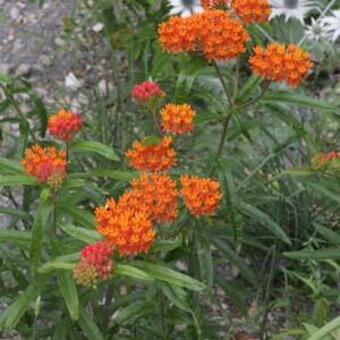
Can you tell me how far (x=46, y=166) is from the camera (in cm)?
206

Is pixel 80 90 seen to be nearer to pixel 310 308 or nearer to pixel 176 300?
pixel 310 308

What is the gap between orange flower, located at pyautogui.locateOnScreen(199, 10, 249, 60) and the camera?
2283mm

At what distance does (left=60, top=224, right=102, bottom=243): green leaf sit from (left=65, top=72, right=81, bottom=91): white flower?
279 centimetres

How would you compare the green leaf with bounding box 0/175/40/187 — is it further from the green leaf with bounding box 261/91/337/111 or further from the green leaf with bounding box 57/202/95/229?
the green leaf with bounding box 261/91/337/111

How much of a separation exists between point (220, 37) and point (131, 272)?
0.71m

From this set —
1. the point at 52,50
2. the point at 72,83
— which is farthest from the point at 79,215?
the point at 52,50

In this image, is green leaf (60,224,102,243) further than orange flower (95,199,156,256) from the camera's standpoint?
Yes

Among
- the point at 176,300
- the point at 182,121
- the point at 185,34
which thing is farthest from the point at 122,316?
the point at 185,34

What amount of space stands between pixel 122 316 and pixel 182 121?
56 centimetres

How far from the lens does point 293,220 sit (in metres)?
3.50

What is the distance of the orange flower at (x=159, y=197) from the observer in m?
2.00

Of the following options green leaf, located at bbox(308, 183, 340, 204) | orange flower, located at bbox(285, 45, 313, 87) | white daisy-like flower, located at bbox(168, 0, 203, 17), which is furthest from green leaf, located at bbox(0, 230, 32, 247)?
white daisy-like flower, located at bbox(168, 0, 203, 17)

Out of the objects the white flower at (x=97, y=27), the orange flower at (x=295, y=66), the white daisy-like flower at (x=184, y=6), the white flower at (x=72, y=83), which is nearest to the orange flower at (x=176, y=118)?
the orange flower at (x=295, y=66)

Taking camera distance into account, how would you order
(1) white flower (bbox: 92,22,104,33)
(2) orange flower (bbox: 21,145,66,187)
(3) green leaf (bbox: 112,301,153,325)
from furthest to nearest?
(1) white flower (bbox: 92,22,104,33) → (3) green leaf (bbox: 112,301,153,325) → (2) orange flower (bbox: 21,145,66,187)
